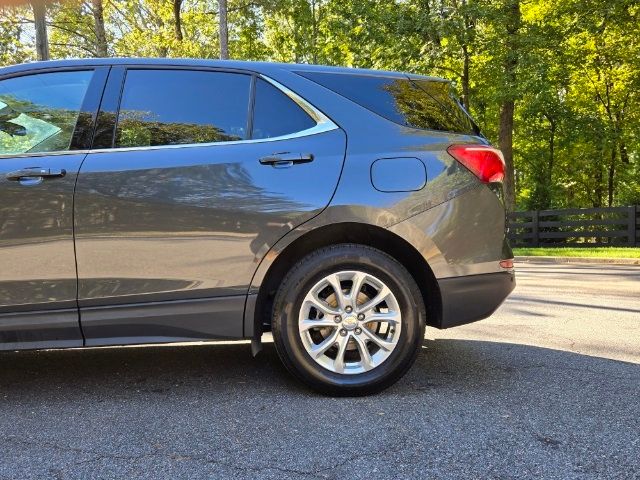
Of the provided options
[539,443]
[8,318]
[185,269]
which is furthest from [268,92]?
[539,443]

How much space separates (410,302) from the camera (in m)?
3.14

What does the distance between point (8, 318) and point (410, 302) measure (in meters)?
2.09

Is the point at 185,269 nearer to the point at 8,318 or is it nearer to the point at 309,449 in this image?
the point at 8,318

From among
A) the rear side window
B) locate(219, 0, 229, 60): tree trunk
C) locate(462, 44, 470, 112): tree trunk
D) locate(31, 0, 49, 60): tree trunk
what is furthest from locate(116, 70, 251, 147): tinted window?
locate(462, 44, 470, 112): tree trunk

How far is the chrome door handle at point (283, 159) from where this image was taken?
312cm

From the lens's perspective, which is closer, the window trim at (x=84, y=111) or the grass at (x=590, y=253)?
the window trim at (x=84, y=111)

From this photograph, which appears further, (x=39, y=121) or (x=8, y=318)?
(x=39, y=121)

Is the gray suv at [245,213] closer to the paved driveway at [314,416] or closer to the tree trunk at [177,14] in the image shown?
A: the paved driveway at [314,416]

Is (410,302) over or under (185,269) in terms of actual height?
under

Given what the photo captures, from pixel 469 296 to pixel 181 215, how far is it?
163cm

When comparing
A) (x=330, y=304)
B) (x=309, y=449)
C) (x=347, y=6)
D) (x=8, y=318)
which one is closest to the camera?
(x=309, y=449)

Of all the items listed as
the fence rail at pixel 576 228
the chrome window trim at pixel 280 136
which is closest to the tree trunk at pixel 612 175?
the fence rail at pixel 576 228

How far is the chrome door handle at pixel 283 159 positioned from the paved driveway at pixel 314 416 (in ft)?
4.17

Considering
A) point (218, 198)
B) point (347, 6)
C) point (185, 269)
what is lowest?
point (185, 269)
